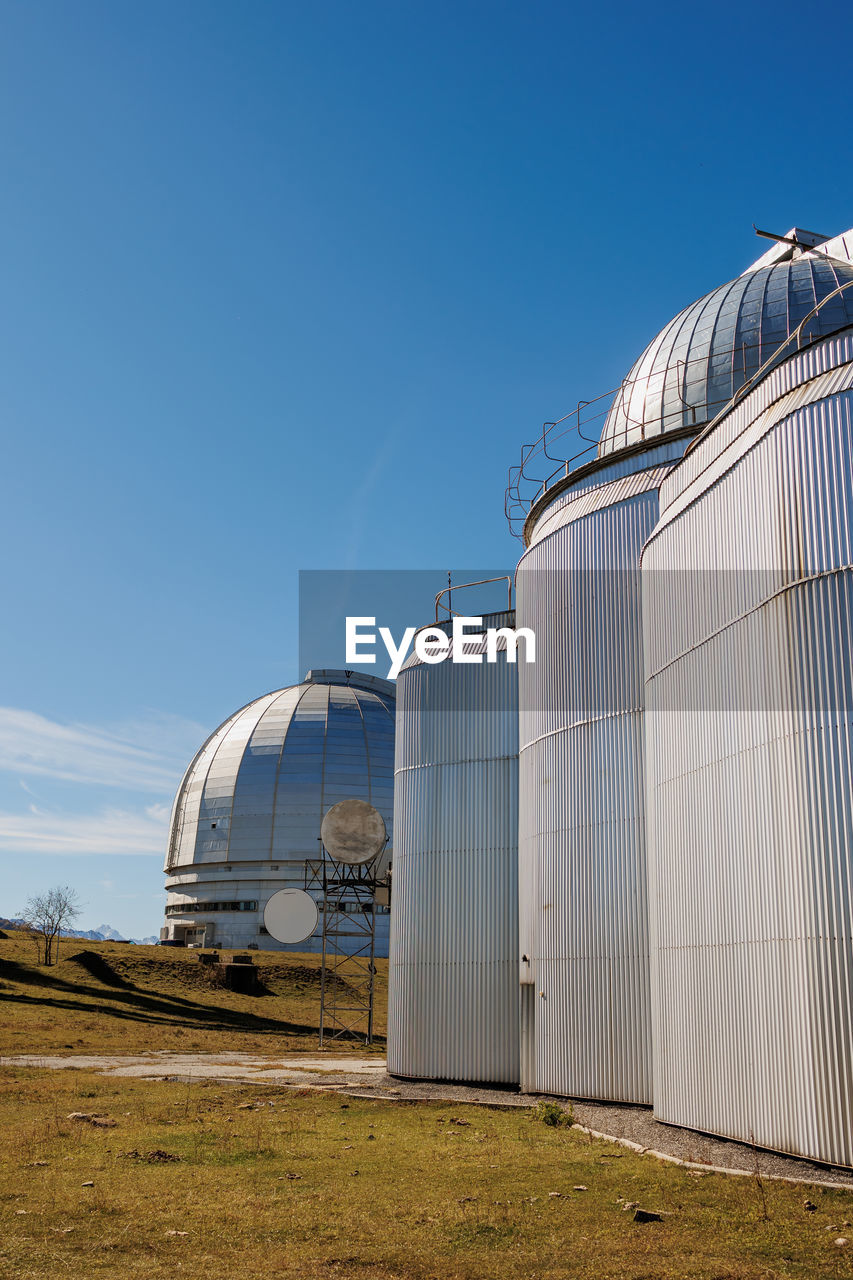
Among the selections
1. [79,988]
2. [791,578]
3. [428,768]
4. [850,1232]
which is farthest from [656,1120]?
[79,988]

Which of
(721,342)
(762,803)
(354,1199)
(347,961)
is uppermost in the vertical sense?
(721,342)

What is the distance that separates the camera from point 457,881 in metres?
24.2

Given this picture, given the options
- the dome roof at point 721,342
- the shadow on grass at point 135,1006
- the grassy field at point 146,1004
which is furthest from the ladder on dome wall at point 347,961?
the dome roof at point 721,342

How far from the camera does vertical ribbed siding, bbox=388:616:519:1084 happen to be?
76.1 ft

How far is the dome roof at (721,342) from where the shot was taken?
24641 mm

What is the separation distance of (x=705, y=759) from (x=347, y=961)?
4100cm

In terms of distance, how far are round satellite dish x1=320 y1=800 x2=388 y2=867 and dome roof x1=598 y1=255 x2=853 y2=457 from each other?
13.4 m

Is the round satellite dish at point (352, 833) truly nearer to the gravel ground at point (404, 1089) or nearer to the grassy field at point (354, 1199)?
the gravel ground at point (404, 1089)

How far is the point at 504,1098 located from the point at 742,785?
9.79 meters

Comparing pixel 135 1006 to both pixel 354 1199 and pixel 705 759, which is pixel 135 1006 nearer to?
pixel 705 759

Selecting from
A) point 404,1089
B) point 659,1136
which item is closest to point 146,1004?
point 404,1089

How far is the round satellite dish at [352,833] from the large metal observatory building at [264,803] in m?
33.0

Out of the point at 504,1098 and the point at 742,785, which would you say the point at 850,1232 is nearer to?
the point at 742,785

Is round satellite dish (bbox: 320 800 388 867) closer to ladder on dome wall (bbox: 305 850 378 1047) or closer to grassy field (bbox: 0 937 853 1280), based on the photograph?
ladder on dome wall (bbox: 305 850 378 1047)
